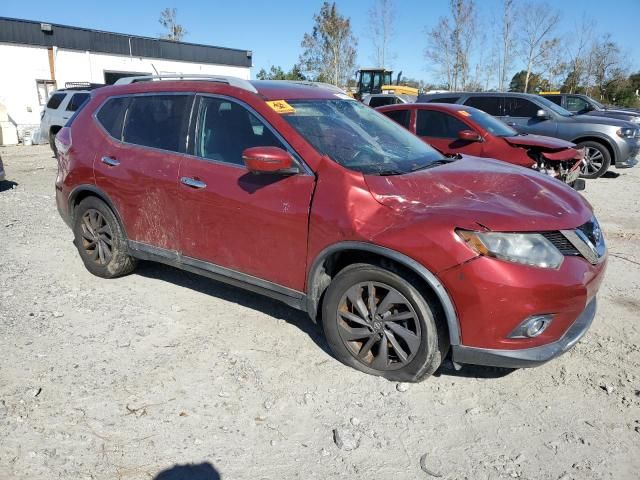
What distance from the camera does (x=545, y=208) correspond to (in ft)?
9.81

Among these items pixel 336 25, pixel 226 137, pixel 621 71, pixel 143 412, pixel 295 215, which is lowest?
pixel 143 412

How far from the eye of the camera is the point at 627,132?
10.6 metres

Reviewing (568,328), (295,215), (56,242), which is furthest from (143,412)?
(56,242)

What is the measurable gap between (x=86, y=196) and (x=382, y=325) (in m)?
3.19

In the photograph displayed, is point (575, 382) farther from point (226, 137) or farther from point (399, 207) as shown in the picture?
point (226, 137)

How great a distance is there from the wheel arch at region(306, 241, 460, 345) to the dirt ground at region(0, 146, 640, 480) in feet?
1.59

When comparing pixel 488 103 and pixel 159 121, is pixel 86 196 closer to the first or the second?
pixel 159 121

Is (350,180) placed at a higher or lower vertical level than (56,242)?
higher

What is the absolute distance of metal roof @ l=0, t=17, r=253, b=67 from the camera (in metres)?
25.6

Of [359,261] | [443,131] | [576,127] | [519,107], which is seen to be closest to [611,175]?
[576,127]

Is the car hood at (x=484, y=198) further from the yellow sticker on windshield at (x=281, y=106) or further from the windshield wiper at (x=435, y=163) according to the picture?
the yellow sticker on windshield at (x=281, y=106)

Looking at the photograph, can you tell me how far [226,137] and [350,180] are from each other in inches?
45.2

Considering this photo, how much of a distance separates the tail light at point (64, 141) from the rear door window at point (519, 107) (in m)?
9.66

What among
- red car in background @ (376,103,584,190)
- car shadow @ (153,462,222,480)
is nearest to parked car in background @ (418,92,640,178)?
red car in background @ (376,103,584,190)
